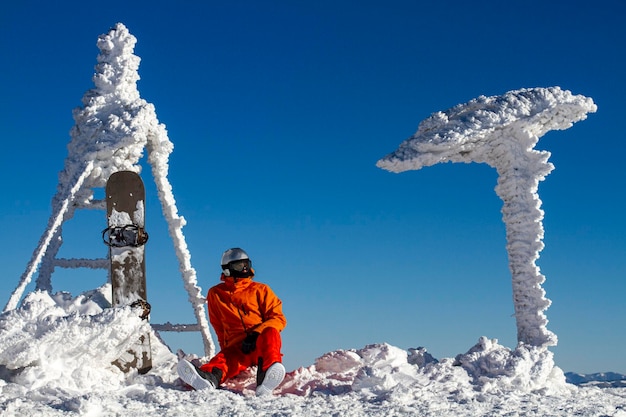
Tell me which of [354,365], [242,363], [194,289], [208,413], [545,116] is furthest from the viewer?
[194,289]

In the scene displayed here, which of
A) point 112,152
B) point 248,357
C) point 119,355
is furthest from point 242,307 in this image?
point 112,152

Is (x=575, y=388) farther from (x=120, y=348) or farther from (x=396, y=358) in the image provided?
(x=120, y=348)

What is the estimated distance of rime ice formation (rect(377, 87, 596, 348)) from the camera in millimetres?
8102

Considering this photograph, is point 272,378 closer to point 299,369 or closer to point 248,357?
point 248,357

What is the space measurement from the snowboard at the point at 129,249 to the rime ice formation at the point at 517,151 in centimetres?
280

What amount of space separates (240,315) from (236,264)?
1.67 ft

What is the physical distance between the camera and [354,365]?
24.8 feet

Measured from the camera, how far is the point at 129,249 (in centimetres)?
786

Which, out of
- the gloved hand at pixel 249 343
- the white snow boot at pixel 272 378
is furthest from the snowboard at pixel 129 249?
the white snow boot at pixel 272 378

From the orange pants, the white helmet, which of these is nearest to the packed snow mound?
the orange pants

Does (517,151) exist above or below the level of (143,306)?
above

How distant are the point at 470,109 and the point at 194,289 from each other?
4010 millimetres

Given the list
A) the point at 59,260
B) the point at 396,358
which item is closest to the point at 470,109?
the point at 396,358

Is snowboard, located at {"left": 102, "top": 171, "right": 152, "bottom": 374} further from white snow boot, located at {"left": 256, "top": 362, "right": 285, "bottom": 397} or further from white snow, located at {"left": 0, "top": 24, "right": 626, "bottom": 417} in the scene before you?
white snow boot, located at {"left": 256, "top": 362, "right": 285, "bottom": 397}
